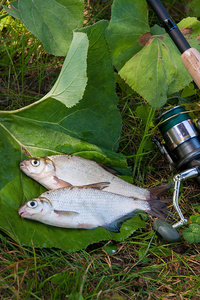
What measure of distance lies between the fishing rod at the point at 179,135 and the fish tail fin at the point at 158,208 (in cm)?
6

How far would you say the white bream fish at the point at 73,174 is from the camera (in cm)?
280

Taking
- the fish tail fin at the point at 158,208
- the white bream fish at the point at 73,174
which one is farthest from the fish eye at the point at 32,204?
the fish tail fin at the point at 158,208

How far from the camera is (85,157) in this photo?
3.01m

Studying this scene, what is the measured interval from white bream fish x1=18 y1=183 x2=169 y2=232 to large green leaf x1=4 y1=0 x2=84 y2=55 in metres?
1.14

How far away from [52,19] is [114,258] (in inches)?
73.8

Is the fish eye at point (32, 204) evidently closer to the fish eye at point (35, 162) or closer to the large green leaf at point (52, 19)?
the fish eye at point (35, 162)

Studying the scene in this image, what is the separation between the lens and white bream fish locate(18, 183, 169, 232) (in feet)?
8.65

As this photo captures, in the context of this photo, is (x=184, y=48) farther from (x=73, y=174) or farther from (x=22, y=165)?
(x=22, y=165)

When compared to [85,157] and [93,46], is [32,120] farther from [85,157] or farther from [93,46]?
[93,46]

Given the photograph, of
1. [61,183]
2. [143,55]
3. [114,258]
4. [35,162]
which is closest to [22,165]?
[35,162]

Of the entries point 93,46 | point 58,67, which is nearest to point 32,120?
point 93,46

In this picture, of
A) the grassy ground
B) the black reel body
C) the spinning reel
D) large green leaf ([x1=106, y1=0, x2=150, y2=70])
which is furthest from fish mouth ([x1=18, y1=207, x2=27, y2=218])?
large green leaf ([x1=106, y1=0, x2=150, y2=70])

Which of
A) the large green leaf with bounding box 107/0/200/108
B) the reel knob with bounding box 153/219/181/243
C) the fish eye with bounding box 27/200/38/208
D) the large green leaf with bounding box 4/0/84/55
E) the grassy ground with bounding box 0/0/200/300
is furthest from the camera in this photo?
the large green leaf with bounding box 107/0/200/108

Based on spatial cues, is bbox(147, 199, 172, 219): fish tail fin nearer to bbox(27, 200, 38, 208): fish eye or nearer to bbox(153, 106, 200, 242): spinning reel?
bbox(153, 106, 200, 242): spinning reel
